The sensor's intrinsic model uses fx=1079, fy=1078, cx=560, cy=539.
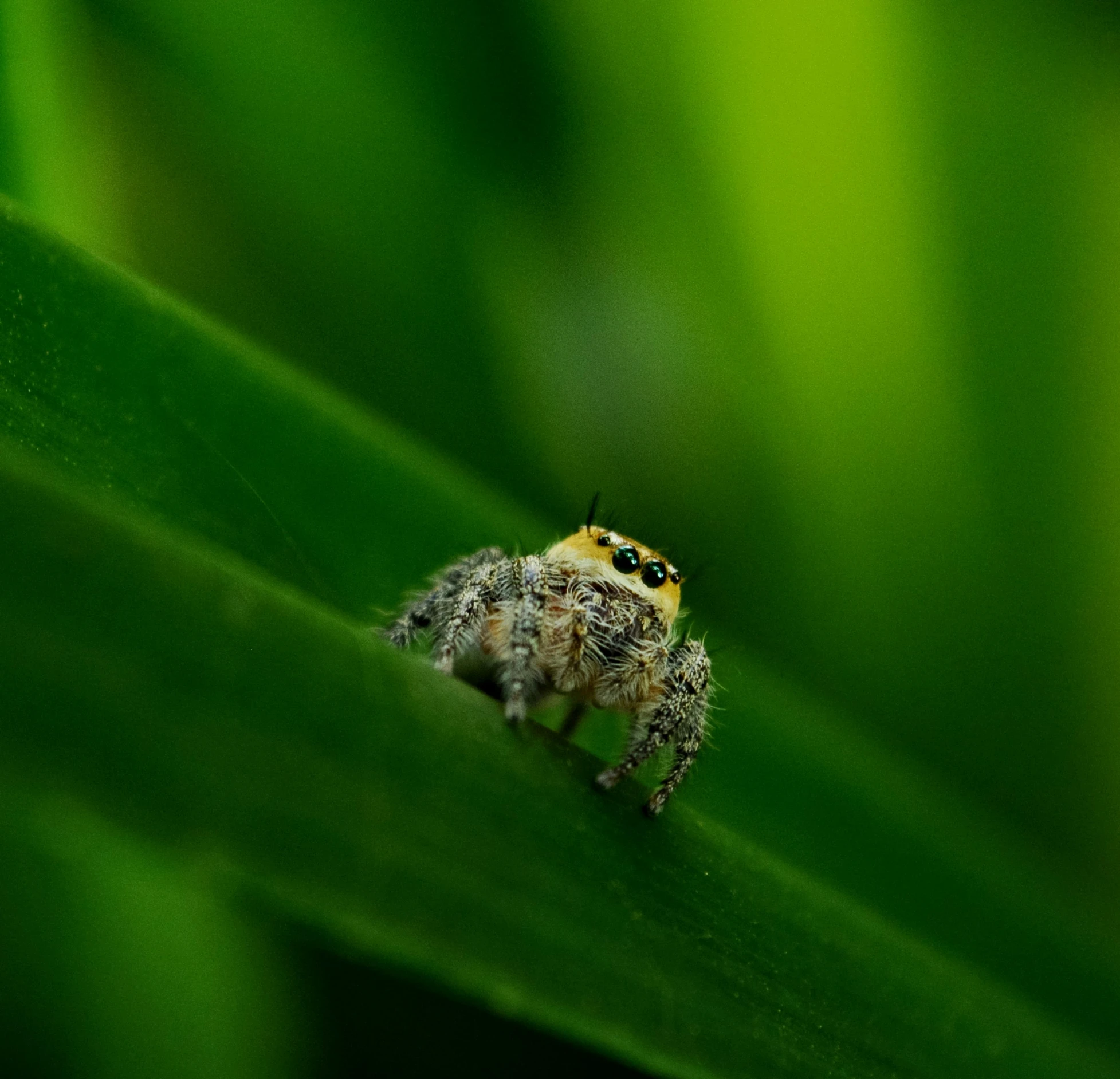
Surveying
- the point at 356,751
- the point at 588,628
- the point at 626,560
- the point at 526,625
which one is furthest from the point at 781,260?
the point at 356,751

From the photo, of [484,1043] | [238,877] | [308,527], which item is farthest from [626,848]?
[484,1043]

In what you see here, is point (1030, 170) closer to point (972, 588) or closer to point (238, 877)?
point (972, 588)

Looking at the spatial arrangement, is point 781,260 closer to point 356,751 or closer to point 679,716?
point 679,716

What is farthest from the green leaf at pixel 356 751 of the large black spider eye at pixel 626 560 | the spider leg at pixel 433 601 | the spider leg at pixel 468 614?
the large black spider eye at pixel 626 560

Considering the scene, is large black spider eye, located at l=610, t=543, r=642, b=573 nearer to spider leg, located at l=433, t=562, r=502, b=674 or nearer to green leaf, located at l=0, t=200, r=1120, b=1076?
spider leg, located at l=433, t=562, r=502, b=674

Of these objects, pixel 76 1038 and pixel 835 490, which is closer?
pixel 76 1038

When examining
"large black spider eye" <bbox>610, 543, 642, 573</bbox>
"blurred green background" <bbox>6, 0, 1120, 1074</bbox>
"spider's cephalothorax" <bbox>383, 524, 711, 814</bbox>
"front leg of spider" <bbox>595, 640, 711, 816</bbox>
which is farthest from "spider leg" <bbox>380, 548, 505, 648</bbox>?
"blurred green background" <bbox>6, 0, 1120, 1074</bbox>

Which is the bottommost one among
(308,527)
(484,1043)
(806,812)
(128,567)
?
(484,1043)
